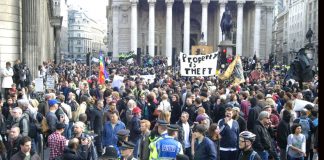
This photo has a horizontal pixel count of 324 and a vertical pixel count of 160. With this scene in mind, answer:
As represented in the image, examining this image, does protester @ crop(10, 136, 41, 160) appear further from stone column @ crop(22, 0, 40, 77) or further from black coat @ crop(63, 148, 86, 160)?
stone column @ crop(22, 0, 40, 77)

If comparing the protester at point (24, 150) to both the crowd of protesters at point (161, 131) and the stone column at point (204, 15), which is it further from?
the stone column at point (204, 15)

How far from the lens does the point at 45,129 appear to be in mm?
8875

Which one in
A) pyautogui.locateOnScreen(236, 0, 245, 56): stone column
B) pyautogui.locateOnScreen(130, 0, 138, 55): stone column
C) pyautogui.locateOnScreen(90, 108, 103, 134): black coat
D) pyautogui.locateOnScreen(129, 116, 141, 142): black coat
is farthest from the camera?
pyautogui.locateOnScreen(236, 0, 245, 56): stone column

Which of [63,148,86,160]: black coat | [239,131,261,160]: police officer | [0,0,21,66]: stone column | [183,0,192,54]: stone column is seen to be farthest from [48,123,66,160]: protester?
[183,0,192,54]: stone column

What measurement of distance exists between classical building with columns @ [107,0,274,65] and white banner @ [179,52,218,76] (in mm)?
51248

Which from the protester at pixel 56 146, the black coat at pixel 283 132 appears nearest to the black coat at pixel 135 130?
the protester at pixel 56 146

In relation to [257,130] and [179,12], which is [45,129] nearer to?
[257,130]

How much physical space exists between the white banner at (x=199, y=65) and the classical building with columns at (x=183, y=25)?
51.2 meters

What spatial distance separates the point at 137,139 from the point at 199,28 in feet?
226

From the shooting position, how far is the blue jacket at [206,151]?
22.2 ft

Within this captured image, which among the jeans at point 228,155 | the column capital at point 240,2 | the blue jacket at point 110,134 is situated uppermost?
the column capital at point 240,2

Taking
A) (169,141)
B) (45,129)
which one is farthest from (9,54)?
(169,141)

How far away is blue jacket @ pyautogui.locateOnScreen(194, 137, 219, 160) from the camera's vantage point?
6777 millimetres
